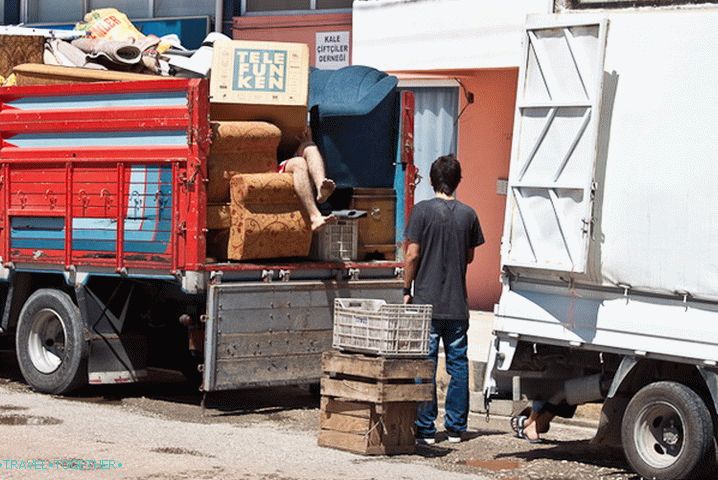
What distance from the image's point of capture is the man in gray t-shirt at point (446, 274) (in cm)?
1054

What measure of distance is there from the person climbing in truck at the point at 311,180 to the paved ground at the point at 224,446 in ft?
5.03

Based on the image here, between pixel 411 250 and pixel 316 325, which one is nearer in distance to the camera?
pixel 411 250

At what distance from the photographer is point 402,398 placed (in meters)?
9.80

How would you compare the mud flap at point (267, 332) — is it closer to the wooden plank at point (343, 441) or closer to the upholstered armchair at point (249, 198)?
the upholstered armchair at point (249, 198)

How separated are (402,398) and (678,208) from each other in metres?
2.17

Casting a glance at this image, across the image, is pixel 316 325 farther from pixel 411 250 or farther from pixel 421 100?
pixel 421 100

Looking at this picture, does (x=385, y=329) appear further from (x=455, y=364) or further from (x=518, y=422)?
(x=518, y=422)

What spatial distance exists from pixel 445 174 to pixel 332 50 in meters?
8.73

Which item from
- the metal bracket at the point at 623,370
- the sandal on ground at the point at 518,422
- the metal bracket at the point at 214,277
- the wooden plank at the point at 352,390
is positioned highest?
the metal bracket at the point at 214,277

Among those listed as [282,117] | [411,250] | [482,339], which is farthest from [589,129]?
[482,339]

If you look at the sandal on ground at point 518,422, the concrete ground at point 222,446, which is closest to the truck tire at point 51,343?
the concrete ground at point 222,446

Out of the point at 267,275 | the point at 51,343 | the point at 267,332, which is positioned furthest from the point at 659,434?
the point at 51,343

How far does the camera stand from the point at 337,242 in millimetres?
12453

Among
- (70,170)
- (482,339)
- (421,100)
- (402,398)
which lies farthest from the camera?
(421,100)
